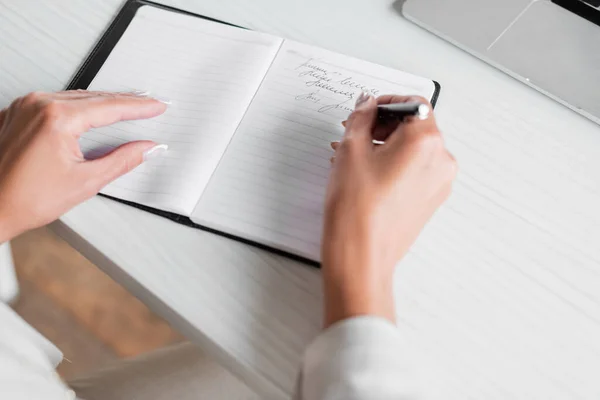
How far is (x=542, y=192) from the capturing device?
1.86 ft

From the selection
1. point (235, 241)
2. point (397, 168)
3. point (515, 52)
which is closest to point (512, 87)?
point (515, 52)

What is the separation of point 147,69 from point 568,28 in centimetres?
44

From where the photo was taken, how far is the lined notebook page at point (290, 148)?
0.52 meters

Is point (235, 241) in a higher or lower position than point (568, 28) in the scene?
lower

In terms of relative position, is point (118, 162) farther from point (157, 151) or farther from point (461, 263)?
point (461, 263)

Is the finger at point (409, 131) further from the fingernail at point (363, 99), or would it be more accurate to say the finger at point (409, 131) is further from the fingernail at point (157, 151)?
the fingernail at point (157, 151)

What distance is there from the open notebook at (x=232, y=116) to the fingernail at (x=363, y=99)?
3 centimetres

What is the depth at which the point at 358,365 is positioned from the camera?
1.33ft

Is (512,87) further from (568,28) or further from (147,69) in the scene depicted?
(147,69)

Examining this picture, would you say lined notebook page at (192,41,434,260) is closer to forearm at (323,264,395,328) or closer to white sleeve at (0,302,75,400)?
forearm at (323,264,395,328)

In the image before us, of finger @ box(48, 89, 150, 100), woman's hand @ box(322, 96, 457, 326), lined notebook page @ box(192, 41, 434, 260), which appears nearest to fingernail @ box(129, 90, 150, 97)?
finger @ box(48, 89, 150, 100)

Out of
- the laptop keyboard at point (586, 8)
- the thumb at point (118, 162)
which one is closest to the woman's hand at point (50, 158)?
the thumb at point (118, 162)

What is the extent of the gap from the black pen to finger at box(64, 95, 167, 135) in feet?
0.68

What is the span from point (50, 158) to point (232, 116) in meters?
0.17
